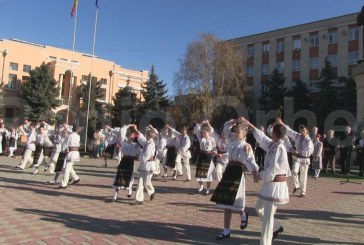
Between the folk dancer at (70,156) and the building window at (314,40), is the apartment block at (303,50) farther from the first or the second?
the folk dancer at (70,156)

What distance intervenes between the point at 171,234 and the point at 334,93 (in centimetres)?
3817

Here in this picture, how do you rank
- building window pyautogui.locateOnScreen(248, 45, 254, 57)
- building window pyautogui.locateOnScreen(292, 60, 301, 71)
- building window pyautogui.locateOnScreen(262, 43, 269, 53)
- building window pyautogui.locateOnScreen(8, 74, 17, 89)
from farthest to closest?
1. building window pyautogui.locateOnScreen(248, 45, 254, 57)
2. building window pyautogui.locateOnScreen(8, 74, 17, 89)
3. building window pyautogui.locateOnScreen(262, 43, 269, 53)
4. building window pyautogui.locateOnScreen(292, 60, 301, 71)

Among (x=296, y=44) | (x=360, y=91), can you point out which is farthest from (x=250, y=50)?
(x=360, y=91)

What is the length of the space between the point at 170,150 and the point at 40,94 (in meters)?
33.6

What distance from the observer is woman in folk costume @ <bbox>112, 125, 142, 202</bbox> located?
9.91 metres

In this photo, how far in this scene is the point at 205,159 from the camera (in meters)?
11.9

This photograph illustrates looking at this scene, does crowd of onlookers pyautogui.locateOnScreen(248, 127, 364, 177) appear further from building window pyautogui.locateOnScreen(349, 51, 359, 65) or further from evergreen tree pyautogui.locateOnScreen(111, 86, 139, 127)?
building window pyautogui.locateOnScreen(349, 51, 359, 65)

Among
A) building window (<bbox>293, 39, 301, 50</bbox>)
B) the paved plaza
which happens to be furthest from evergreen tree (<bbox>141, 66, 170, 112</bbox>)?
the paved plaza

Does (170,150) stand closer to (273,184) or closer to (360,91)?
(273,184)

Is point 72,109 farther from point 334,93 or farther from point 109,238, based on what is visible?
point 109,238

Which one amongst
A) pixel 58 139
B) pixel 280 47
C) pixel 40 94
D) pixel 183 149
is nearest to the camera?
pixel 58 139

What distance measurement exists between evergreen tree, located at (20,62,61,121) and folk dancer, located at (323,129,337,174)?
1340 inches

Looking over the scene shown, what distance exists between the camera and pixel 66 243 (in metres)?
6.03

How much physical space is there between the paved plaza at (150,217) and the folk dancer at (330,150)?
21.2ft
